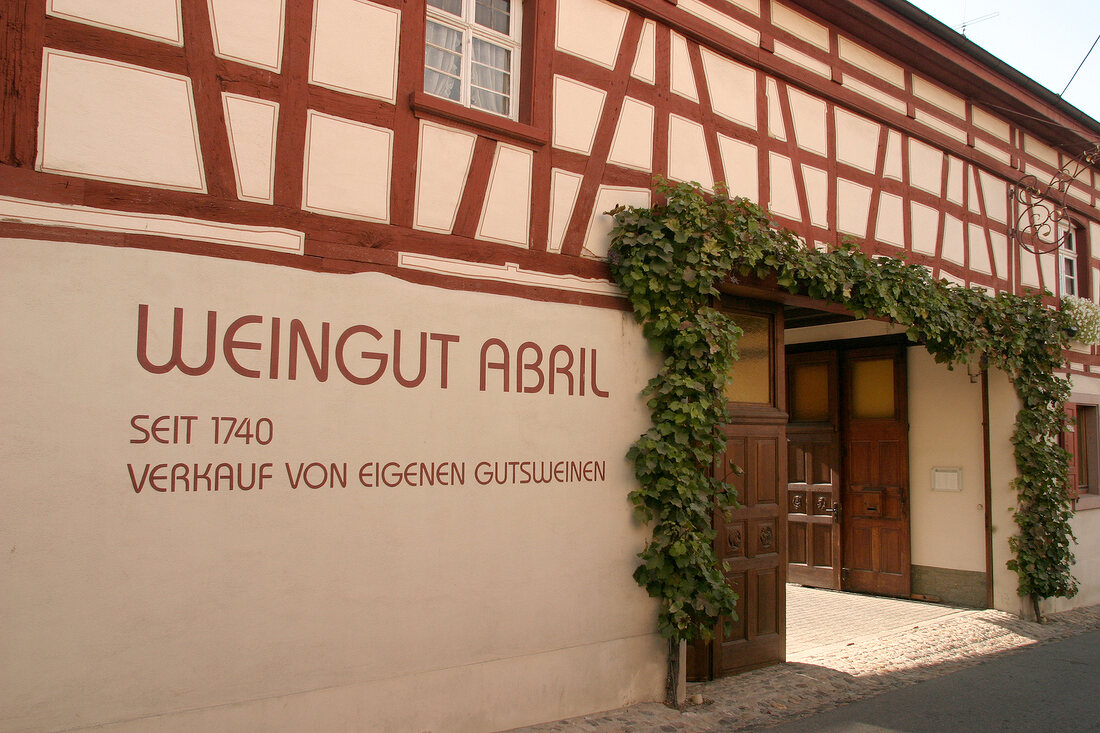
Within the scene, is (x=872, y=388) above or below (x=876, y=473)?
above

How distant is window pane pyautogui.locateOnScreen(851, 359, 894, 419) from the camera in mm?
10852

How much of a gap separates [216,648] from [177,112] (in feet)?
9.17

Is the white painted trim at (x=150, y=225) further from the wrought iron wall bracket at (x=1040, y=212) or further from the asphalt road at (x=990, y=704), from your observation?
the wrought iron wall bracket at (x=1040, y=212)

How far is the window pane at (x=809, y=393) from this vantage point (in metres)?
11.3

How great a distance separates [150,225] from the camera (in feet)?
13.7

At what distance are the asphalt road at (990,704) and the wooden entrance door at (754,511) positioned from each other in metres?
0.96

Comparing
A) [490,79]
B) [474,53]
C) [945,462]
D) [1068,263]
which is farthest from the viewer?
[1068,263]

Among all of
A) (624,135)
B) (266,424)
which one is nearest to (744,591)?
(624,135)

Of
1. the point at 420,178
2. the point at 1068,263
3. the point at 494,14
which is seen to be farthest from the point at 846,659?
the point at 1068,263

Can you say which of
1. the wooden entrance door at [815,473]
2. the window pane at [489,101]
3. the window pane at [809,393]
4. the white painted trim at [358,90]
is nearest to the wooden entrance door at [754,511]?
the window pane at [489,101]

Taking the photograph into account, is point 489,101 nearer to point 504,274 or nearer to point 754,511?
point 504,274

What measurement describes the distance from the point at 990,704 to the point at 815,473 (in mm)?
4917

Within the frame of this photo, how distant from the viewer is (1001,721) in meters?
5.91

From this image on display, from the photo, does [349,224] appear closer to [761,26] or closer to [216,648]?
[216,648]
